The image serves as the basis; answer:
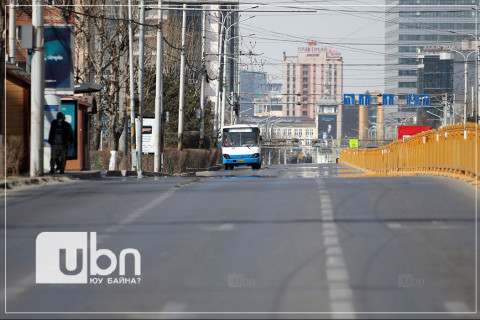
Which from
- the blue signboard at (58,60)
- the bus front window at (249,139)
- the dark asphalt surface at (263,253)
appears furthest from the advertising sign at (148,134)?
the dark asphalt surface at (263,253)

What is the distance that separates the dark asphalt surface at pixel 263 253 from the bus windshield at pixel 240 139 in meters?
46.6

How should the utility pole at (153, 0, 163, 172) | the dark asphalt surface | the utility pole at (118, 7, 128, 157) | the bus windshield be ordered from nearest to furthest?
the dark asphalt surface < the utility pole at (153, 0, 163, 172) < the utility pole at (118, 7, 128, 157) < the bus windshield

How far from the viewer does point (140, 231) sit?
45.2 ft

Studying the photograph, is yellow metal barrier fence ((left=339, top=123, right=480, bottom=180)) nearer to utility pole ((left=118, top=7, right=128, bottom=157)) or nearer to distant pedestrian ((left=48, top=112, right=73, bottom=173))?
distant pedestrian ((left=48, top=112, right=73, bottom=173))

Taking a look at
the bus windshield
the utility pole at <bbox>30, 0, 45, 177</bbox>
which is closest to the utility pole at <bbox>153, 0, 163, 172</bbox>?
the bus windshield

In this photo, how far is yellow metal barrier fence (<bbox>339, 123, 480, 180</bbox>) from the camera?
23.6 metres

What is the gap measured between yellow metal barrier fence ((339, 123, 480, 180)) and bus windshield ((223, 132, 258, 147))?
12931 mm

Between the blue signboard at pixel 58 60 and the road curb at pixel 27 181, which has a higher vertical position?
the blue signboard at pixel 58 60

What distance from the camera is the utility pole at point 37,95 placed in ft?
80.7

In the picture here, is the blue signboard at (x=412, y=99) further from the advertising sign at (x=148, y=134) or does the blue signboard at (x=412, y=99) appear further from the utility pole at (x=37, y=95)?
the utility pole at (x=37, y=95)

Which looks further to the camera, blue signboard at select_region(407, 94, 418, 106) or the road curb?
blue signboard at select_region(407, 94, 418, 106)

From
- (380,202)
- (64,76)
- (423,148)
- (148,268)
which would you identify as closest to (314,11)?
(423,148)

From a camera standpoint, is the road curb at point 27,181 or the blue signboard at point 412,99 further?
the blue signboard at point 412,99

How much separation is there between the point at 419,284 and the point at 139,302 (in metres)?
2.93
